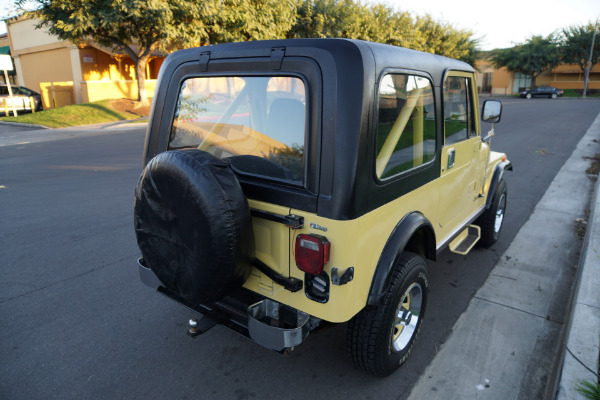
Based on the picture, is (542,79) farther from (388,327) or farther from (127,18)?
(388,327)

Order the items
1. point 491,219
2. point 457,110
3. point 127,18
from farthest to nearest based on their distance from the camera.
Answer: point 127,18, point 491,219, point 457,110

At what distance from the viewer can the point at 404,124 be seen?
2596mm

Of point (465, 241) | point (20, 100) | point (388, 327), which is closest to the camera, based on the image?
point (388, 327)

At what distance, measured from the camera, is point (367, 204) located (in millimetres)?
2199

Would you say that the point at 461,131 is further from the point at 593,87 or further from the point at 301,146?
the point at 593,87

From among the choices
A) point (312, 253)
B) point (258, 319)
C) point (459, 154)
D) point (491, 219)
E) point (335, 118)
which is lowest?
point (491, 219)

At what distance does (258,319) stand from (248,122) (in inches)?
48.4

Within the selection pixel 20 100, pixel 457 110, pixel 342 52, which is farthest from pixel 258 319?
pixel 20 100

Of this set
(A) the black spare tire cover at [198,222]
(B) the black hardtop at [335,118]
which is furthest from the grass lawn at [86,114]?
(B) the black hardtop at [335,118]

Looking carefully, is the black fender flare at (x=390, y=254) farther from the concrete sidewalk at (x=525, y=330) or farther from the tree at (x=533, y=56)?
the tree at (x=533, y=56)

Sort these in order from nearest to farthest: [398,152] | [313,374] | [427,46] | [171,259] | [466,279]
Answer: [171,259] < [398,152] < [313,374] < [466,279] < [427,46]

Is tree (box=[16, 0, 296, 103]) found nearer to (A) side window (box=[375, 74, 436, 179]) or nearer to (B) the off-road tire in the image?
(B) the off-road tire

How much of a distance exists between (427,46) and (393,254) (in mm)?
35346

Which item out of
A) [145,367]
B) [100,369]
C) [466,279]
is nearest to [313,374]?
[145,367]
